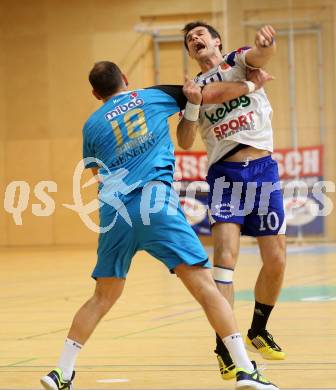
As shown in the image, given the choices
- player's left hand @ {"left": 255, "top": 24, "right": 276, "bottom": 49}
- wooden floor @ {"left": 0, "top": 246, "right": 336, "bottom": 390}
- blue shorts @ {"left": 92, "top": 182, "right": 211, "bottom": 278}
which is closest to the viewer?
blue shorts @ {"left": 92, "top": 182, "right": 211, "bottom": 278}

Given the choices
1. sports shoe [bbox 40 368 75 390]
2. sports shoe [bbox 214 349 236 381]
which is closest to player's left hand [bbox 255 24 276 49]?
sports shoe [bbox 214 349 236 381]

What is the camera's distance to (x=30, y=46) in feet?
77.7

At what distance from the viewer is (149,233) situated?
4.96 metres

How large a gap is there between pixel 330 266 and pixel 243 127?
26.3 feet

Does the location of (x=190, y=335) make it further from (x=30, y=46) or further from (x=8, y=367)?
(x=30, y=46)

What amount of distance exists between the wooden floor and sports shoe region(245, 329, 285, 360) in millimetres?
89

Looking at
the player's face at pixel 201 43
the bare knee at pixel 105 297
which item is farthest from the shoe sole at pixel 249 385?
the player's face at pixel 201 43

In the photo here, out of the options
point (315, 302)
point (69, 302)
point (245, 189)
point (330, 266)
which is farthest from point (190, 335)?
point (330, 266)

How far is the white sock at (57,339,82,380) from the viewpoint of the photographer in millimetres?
5133

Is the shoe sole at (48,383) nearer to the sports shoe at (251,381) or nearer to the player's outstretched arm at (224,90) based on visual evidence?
the sports shoe at (251,381)

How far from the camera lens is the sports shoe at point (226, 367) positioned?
Answer: 539cm

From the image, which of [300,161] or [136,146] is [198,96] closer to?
[136,146]

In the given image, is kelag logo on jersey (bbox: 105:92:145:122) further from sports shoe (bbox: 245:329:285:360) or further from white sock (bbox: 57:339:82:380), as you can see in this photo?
sports shoe (bbox: 245:329:285:360)

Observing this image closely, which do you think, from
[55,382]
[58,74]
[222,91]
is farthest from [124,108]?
[58,74]
